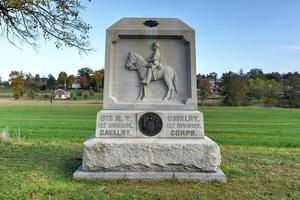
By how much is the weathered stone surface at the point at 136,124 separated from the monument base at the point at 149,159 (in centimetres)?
35

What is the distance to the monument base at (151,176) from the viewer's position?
687cm

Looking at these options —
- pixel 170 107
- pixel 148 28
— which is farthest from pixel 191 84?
pixel 148 28

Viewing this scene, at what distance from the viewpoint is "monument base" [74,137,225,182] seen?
6.95 m

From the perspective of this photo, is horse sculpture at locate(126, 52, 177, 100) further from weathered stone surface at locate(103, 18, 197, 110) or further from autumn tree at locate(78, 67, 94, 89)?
autumn tree at locate(78, 67, 94, 89)

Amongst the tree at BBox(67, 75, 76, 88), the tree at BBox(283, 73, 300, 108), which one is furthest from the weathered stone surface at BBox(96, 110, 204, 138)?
the tree at BBox(67, 75, 76, 88)

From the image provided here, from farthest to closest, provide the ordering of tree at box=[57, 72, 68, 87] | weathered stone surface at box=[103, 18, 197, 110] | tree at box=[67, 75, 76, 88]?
1. tree at box=[67, 75, 76, 88]
2. tree at box=[57, 72, 68, 87]
3. weathered stone surface at box=[103, 18, 197, 110]

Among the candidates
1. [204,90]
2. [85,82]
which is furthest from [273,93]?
[85,82]

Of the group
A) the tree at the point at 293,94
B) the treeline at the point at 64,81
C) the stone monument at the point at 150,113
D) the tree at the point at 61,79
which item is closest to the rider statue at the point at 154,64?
the stone monument at the point at 150,113

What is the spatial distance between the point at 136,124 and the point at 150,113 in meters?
0.32

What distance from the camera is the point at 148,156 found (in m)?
6.97

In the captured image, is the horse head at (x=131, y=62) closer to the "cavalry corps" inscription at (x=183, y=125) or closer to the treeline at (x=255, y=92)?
the "cavalry corps" inscription at (x=183, y=125)

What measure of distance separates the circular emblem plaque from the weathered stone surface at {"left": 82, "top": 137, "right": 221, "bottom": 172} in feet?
1.20

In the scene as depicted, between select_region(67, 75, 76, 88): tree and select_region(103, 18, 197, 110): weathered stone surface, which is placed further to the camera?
select_region(67, 75, 76, 88): tree

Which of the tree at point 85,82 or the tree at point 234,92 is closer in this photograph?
the tree at point 234,92
